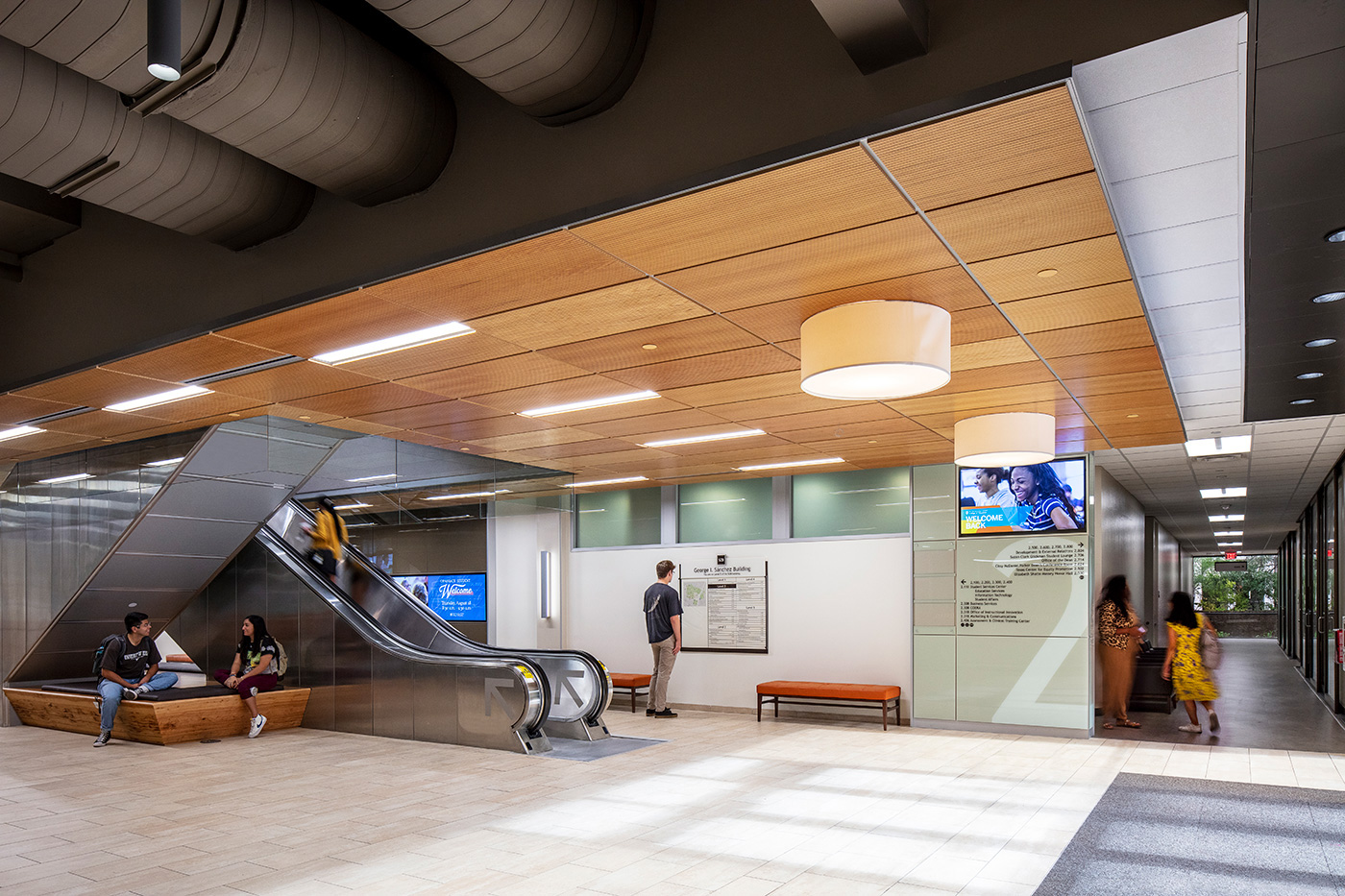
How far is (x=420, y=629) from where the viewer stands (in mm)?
11547

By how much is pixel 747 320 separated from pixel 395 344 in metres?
2.26

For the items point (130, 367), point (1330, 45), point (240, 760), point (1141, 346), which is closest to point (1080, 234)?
point (1330, 45)

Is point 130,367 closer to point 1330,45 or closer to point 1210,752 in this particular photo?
point 1330,45

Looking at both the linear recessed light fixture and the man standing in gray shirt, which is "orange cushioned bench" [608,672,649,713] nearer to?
the man standing in gray shirt

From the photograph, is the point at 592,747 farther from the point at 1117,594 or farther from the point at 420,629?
the point at 1117,594

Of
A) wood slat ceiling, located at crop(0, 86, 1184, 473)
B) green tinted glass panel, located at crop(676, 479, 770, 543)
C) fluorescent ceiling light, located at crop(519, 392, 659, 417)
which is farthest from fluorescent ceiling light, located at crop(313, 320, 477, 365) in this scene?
green tinted glass panel, located at crop(676, 479, 770, 543)

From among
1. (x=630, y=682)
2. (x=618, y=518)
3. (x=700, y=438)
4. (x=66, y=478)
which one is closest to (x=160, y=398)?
(x=66, y=478)

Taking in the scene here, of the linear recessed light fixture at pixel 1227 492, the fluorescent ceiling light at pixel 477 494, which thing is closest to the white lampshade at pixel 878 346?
the fluorescent ceiling light at pixel 477 494

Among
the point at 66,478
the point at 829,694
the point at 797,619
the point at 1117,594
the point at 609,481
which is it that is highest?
the point at 609,481

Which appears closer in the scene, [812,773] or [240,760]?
[812,773]

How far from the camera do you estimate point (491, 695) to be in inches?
345

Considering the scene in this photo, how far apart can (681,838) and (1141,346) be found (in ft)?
13.8

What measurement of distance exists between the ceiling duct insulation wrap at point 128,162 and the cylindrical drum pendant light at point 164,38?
9.33 ft

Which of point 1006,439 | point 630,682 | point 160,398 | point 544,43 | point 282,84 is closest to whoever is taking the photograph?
point 544,43
